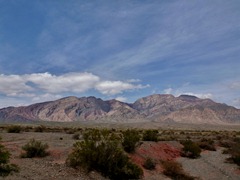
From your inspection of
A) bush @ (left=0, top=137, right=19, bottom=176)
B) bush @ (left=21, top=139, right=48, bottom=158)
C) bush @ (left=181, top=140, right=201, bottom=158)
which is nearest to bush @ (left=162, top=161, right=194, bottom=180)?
bush @ (left=21, top=139, right=48, bottom=158)

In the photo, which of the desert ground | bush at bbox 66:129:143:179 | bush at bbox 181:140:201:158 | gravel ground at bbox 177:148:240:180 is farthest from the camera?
bush at bbox 181:140:201:158

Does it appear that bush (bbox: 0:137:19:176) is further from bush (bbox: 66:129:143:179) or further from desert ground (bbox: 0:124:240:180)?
bush (bbox: 66:129:143:179)

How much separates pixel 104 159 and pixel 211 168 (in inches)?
460

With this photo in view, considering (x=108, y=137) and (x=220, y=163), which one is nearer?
(x=108, y=137)

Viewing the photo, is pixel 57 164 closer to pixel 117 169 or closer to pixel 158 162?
pixel 117 169

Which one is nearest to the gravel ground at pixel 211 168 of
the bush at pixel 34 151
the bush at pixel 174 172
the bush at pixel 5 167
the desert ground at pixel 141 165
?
the desert ground at pixel 141 165

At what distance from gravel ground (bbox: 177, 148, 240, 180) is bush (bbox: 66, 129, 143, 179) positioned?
688 centimetres

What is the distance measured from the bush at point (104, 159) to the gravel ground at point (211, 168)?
6.88 m

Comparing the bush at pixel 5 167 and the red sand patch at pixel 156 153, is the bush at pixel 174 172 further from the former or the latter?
the bush at pixel 5 167

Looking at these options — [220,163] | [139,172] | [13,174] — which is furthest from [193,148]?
[13,174]

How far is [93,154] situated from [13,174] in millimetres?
4496

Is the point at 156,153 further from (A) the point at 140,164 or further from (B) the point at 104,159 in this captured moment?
(B) the point at 104,159

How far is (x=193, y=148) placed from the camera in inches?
1334

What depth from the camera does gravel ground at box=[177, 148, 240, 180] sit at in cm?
2409
